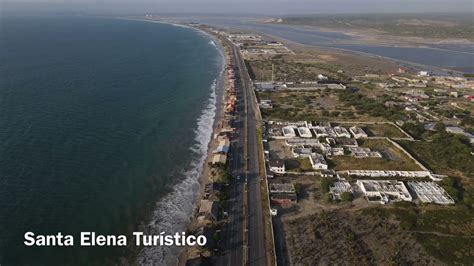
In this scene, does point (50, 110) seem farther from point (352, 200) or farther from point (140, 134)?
point (352, 200)

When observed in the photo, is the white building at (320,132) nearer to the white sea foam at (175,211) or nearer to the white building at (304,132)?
the white building at (304,132)

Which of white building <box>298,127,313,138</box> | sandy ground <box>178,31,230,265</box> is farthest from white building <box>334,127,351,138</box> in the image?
sandy ground <box>178,31,230,265</box>

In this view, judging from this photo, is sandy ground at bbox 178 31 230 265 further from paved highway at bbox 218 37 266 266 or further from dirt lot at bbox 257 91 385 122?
dirt lot at bbox 257 91 385 122

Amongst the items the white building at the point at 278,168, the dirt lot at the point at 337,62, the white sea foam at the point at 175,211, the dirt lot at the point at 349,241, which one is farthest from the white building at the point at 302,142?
the dirt lot at the point at 337,62

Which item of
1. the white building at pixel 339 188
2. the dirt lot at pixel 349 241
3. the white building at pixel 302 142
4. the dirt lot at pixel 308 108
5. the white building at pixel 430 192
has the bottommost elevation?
the dirt lot at pixel 349 241

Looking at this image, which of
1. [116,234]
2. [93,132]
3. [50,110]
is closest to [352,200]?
[116,234]

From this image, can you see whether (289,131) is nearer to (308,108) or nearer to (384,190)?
(308,108)
